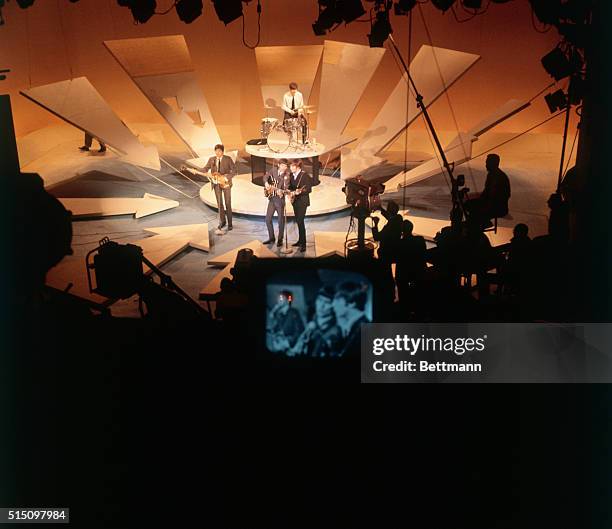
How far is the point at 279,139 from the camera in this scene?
965 cm

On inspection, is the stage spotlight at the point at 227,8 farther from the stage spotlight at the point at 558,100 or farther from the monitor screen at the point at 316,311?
the stage spotlight at the point at 558,100

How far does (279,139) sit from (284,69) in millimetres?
969

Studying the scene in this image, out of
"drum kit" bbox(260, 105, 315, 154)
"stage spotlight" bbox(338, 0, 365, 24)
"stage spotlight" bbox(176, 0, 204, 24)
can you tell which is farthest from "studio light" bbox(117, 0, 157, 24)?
"drum kit" bbox(260, 105, 315, 154)

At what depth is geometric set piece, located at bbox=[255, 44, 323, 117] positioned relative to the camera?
9617 mm

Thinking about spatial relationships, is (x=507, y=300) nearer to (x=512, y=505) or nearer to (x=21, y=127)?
(x=512, y=505)

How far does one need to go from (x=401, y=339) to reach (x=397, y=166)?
278 inches

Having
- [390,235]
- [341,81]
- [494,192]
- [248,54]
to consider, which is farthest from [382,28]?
[248,54]

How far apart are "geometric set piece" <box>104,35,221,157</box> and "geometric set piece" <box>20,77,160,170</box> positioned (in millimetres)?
525

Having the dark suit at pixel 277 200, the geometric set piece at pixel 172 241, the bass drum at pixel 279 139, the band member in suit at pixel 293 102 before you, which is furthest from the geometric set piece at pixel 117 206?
the band member in suit at pixel 293 102

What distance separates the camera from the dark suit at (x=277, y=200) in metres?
7.47

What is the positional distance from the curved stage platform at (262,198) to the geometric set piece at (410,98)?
1.15 ft

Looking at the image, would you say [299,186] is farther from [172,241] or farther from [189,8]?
[189,8]

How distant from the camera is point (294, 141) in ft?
30.7

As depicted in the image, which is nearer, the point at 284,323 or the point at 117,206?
the point at 284,323
